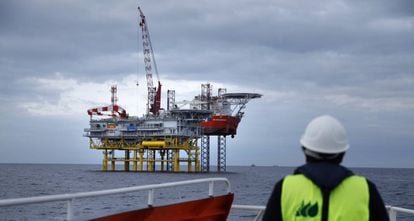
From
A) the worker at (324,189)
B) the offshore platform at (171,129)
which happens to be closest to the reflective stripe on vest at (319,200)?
the worker at (324,189)

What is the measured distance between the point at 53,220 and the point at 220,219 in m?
3.28

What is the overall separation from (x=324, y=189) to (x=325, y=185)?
0.05 metres

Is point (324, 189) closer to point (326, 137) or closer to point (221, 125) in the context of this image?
point (326, 137)

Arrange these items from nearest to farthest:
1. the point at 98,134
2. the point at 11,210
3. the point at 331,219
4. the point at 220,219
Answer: the point at 331,219 < the point at 11,210 < the point at 220,219 < the point at 98,134

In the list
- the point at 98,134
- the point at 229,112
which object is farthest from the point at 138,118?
the point at 229,112

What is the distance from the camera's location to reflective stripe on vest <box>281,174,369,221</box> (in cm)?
319

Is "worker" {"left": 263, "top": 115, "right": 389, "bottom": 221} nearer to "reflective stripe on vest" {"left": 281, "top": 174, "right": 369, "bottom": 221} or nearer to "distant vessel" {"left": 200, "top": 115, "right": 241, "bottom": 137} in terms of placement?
"reflective stripe on vest" {"left": 281, "top": 174, "right": 369, "bottom": 221}

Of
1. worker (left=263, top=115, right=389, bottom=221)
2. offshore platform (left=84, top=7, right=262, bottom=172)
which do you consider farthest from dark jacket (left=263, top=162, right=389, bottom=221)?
offshore platform (left=84, top=7, right=262, bottom=172)

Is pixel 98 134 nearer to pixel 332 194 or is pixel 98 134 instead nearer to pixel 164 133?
pixel 164 133

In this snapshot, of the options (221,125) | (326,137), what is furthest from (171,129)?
(326,137)

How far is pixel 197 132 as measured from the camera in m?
84.6

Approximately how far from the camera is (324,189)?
3172 mm

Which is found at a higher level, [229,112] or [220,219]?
[229,112]

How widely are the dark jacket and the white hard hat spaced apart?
0.08m
